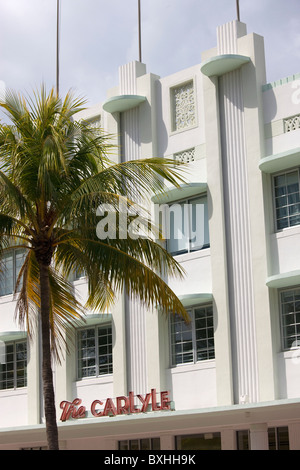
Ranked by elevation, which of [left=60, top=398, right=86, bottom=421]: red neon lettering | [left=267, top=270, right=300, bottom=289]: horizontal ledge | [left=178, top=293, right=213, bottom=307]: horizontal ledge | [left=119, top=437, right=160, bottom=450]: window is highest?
[left=267, top=270, right=300, bottom=289]: horizontal ledge

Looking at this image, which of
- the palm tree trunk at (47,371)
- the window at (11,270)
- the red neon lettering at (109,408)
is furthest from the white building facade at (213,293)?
the palm tree trunk at (47,371)

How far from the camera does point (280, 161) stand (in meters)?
24.3

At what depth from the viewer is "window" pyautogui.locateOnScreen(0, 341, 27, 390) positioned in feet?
102

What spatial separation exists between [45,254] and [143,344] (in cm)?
789

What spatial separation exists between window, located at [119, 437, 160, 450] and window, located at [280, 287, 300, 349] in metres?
6.26

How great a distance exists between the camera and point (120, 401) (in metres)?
26.5

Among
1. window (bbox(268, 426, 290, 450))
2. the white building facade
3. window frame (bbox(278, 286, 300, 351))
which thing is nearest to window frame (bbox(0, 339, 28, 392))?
the white building facade

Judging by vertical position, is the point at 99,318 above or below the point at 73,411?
above

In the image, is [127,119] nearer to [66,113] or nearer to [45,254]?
[66,113]

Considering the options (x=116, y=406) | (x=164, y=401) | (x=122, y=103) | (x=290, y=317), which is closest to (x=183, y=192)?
(x=122, y=103)

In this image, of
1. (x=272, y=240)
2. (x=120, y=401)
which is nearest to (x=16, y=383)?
(x=120, y=401)

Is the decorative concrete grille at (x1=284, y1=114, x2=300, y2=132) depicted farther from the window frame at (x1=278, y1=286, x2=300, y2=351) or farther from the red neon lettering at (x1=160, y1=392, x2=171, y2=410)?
the red neon lettering at (x1=160, y1=392, x2=171, y2=410)

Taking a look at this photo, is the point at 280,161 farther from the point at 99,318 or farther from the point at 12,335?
the point at 12,335

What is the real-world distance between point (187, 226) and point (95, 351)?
5137mm
